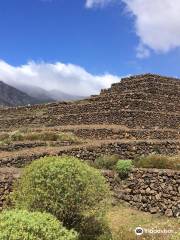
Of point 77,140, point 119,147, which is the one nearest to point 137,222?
point 119,147

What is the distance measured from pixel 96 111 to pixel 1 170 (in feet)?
56.3

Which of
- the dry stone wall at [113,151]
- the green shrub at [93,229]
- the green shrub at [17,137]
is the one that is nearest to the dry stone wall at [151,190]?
the green shrub at [93,229]

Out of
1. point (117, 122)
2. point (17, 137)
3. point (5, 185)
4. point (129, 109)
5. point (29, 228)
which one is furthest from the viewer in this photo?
point (129, 109)

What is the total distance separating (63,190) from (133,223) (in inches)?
112

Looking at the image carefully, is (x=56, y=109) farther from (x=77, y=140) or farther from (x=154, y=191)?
(x=154, y=191)

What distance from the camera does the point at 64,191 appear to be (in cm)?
1518

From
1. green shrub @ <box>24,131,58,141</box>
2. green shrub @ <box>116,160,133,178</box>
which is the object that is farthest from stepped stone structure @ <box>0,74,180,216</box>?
green shrub @ <box>24,131,58,141</box>

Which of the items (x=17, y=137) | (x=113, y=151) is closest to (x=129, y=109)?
(x=17, y=137)

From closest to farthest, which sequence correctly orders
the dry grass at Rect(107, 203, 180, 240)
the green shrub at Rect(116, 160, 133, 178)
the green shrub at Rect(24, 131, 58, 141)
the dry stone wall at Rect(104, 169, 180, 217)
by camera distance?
the dry grass at Rect(107, 203, 180, 240) → the dry stone wall at Rect(104, 169, 180, 217) → the green shrub at Rect(116, 160, 133, 178) → the green shrub at Rect(24, 131, 58, 141)

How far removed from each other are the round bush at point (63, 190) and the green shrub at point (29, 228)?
7.24 feet

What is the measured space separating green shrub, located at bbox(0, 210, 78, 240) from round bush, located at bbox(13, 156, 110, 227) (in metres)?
2.21

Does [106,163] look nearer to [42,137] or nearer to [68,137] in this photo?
[68,137]

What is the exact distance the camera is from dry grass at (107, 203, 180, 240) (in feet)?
49.8

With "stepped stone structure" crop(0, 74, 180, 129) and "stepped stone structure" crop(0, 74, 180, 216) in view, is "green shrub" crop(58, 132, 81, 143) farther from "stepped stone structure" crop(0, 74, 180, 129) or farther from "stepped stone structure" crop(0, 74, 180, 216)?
"stepped stone structure" crop(0, 74, 180, 129)
